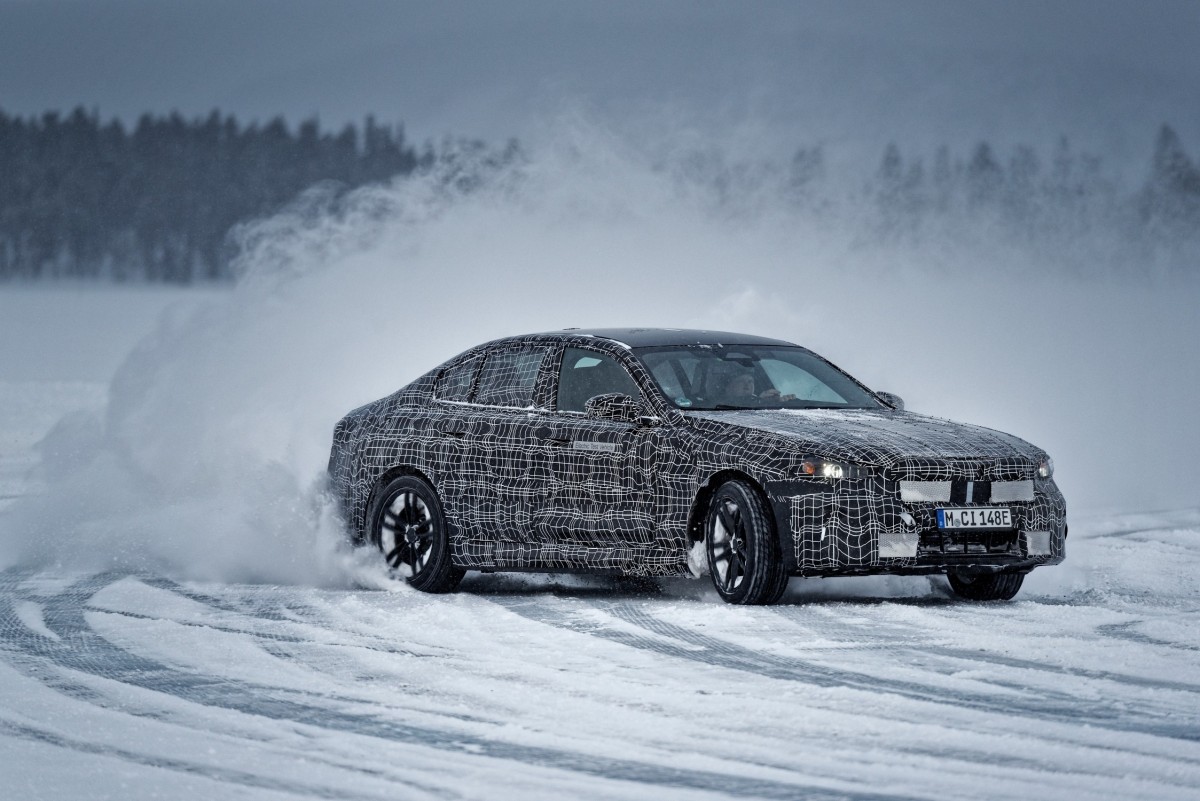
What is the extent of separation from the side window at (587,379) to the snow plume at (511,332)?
1.65 metres

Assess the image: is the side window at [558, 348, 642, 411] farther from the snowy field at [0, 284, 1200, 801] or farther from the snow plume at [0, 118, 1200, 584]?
the snow plume at [0, 118, 1200, 584]

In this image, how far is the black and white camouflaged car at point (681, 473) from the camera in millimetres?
9773

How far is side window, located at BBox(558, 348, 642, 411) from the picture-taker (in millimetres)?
11039

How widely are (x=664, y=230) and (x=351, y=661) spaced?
29.6 m

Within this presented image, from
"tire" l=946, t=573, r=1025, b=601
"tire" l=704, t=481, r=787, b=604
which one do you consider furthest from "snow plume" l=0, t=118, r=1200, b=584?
"tire" l=946, t=573, r=1025, b=601

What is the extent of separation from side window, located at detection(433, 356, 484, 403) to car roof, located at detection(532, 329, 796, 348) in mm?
466

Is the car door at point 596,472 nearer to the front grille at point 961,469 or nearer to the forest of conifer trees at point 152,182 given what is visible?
the front grille at point 961,469

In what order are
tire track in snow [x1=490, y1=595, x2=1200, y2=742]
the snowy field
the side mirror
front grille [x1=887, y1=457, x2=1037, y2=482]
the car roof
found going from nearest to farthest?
the snowy field < tire track in snow [x1=490, y1=595, x2=1200, y2=742] < front grille [x1=887, y1=457, x2=1037, y2=482] < the side mirror < the car roof

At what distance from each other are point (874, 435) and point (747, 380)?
1.11 metres

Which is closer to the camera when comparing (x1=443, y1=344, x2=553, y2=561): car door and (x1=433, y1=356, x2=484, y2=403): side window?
(x1=443, y1=344, x2=553, y2=561): car door

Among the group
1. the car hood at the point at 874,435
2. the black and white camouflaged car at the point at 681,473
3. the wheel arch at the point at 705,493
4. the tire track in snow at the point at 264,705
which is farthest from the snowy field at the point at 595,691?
the car hood at the point at 874,435

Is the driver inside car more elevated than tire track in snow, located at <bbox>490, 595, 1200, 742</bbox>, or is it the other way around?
the driver inside car

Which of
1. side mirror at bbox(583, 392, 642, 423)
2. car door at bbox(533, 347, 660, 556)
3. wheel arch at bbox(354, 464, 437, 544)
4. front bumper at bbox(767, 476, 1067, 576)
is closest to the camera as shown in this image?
front bumper at bbox(767, 476, 1067, 576)

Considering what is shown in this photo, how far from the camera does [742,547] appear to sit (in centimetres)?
994
